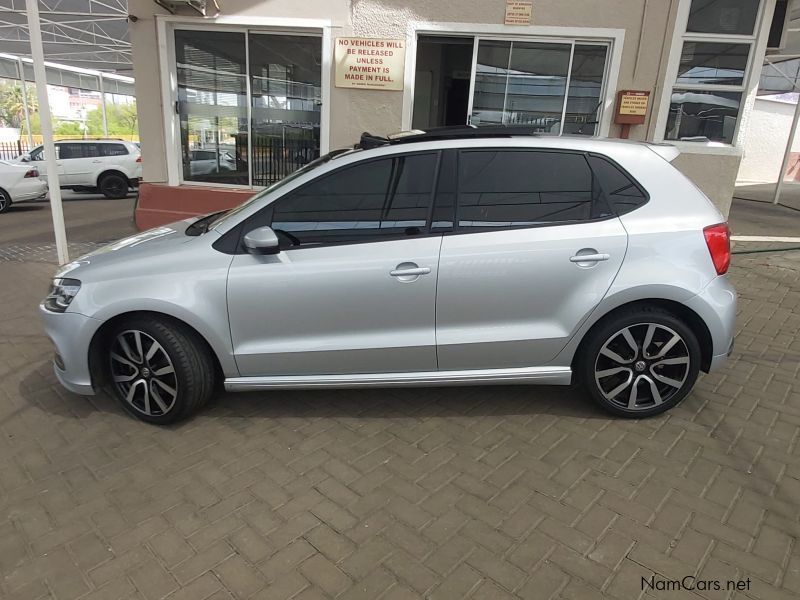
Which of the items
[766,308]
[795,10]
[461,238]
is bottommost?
[766,308]

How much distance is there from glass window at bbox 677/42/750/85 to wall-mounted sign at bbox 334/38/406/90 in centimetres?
368

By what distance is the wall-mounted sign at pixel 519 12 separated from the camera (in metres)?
6.98

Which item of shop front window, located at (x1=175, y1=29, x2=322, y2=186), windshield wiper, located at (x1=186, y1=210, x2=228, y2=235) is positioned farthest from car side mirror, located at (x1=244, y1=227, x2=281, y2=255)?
shop front window, located at (x1=175, y1=29, x2=322, y2=186)

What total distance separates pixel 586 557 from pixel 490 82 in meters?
6.61

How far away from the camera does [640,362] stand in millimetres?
3346

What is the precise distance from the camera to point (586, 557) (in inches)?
94.0

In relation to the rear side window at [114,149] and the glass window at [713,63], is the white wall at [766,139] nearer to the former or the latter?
the glass window at [713,63]

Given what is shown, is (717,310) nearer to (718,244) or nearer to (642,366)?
(718,244)

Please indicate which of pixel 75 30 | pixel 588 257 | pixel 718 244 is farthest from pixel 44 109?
pixel 75 30

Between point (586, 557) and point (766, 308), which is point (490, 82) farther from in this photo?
point (586, 557)

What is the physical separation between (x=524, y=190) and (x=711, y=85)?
5.64 metres

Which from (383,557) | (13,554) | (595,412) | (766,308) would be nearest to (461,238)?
(595,412)

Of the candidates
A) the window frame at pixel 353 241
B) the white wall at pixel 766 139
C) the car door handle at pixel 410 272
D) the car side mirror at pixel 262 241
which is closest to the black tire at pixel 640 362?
the car door handle at pixel 410 272

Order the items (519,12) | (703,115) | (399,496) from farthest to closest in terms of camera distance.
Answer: (703,115), (519,12), (399,496)
